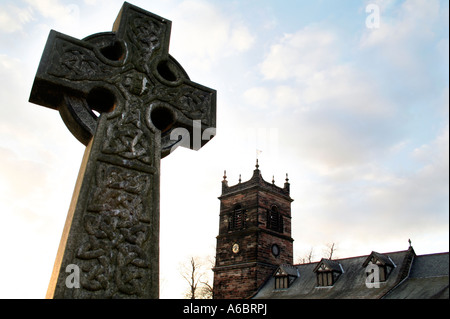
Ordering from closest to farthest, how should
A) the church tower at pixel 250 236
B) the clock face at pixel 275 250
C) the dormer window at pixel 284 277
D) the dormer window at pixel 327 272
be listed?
the dormer window at pixel 327 272 → the dormer window at pixel 284 277 → the church tower at pixel 250 236 → the clock face at pixel 275 250

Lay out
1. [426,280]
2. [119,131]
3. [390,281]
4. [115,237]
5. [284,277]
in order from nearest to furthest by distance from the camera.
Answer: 1. [115,237]
2. [119,131]
3. [426,280]
4. [390,281]
5. [284,277]

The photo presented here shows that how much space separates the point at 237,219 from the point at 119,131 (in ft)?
124

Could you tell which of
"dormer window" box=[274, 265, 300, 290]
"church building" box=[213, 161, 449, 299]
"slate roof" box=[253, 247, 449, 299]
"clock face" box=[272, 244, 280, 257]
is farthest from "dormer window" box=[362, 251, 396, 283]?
"clock face" box=[272, 244, 280, 257]

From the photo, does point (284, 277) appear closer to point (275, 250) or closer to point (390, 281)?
point (275, 250)

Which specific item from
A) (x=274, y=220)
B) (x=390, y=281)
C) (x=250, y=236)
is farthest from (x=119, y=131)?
(x=274, y=220)

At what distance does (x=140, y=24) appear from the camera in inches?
169

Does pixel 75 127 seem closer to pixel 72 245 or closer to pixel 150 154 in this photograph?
pixel 150 154

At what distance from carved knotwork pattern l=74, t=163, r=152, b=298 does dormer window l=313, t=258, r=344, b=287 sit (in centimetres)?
3068

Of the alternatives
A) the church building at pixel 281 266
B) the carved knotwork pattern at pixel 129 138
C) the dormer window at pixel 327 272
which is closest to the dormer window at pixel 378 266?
the church building at pixel 281 266

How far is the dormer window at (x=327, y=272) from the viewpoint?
103 ft

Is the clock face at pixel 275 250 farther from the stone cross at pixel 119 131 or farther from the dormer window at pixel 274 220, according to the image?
the stone cross at pixel 119 131

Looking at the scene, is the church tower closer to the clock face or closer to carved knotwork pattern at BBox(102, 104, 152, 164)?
the clock face

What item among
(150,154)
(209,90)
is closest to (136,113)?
(150,154)

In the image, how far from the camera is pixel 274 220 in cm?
4091
